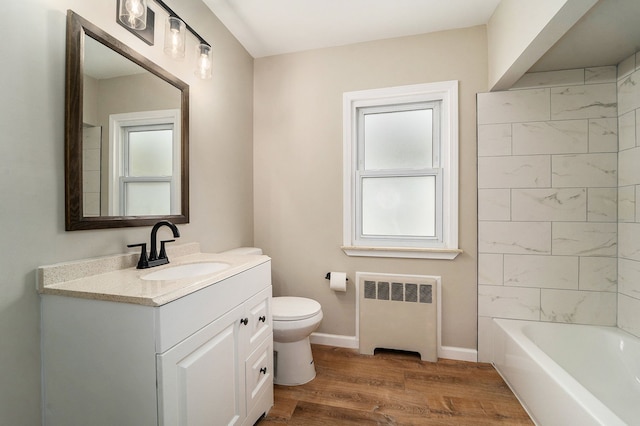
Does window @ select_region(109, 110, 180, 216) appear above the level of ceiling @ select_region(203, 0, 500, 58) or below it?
below

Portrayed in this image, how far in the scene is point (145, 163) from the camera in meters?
1.44

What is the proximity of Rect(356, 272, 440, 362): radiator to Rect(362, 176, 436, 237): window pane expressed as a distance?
38cm

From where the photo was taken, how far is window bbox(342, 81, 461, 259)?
2.13 meters

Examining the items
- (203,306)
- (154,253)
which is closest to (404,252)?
(203,306)

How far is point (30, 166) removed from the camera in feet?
3.16

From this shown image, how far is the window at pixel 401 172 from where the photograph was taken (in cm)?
213

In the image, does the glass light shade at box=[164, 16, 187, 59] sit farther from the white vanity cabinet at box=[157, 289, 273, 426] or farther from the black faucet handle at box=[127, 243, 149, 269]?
the white vanity cabinet at box=[157, 289, 273, 426]

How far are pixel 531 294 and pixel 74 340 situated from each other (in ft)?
8.55

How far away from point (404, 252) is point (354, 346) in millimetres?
892

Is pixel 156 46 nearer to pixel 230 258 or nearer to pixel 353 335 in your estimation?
pixel 230 258

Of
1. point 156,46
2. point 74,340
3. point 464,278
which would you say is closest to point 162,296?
point 74,340

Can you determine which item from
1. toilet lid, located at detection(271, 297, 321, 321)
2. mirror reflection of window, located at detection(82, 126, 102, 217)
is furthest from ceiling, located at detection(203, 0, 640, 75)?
toilet lid, located at detection(271, 297, 321, 321)

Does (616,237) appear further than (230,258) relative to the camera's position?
Yes

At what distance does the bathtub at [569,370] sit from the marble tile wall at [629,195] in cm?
22
